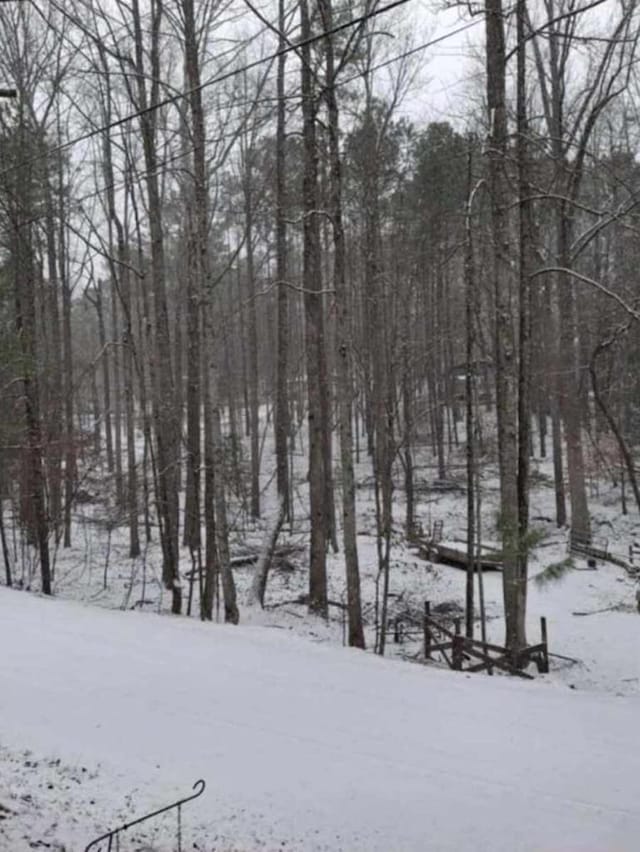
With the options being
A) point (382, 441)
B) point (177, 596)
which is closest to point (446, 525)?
point (382, 441)

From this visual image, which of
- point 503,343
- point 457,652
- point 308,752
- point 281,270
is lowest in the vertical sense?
point 457,652

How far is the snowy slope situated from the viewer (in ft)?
15.0

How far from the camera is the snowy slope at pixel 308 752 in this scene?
4.56 meters

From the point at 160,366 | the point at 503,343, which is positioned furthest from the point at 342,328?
the point at 160,366

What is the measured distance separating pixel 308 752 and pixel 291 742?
0.74ft

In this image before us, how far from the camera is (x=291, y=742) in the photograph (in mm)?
5777

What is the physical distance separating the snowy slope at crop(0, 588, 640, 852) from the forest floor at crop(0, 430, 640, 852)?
0.02 meters

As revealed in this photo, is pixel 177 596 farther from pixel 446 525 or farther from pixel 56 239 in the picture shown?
pixel 56 239

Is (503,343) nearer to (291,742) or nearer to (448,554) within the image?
(291,742)

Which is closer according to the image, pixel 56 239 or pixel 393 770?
pixel 393 770

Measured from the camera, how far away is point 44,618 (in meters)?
9.54

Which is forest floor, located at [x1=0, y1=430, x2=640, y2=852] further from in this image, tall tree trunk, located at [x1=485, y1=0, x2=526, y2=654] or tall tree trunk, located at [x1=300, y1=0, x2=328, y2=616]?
tall tree trunk, located at [x1=300, y1=0, x2=328, y2=616]

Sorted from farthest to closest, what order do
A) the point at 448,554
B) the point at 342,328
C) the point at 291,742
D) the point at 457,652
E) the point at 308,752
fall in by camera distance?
the point at 448,554, the point at 342,328, the point at 457,652, the point at 291,742, the point at 308,752

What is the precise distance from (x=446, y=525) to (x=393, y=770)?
1605 centimetres
